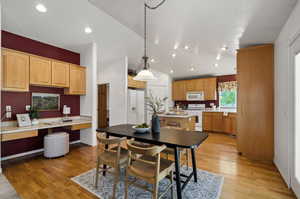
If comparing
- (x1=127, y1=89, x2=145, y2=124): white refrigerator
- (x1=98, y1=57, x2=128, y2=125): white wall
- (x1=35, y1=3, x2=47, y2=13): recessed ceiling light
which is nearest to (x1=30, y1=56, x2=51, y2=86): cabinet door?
(x1=35, y1=3, x2=47, y2=13): recessed ceiling light

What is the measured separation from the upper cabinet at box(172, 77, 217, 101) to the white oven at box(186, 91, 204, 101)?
0.45 feet

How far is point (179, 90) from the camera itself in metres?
6.79

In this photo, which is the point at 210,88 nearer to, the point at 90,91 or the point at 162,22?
the point at 162,22

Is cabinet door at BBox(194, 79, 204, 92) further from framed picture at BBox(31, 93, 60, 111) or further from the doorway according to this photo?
framed picture at BBox(31, 93, 60, 111)

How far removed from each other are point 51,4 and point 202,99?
5.85m

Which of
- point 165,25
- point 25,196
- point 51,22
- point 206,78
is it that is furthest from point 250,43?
point 25,196

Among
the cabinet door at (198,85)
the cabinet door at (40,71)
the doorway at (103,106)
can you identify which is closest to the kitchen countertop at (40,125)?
the cabinet door at (40,71)

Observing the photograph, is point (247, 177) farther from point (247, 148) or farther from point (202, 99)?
point (202, 99)

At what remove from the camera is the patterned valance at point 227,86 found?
5.66 metres

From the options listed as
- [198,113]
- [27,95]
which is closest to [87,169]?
[27,95]

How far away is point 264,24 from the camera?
224cm

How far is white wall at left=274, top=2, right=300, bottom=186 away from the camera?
2.00 m

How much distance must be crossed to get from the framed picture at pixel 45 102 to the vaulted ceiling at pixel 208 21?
2.59 metres

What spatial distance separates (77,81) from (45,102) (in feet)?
3.09
